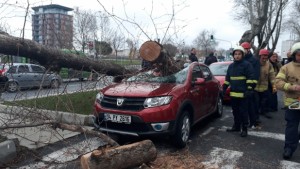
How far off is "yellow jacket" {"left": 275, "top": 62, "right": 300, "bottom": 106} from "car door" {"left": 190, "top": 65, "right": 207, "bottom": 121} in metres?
1.51

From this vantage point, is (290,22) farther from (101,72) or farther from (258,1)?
(101,72)

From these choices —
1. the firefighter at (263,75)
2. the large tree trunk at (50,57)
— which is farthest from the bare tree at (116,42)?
the firefighter at (263,75)

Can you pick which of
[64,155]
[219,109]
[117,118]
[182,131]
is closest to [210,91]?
[219,109]

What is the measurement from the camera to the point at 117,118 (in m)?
4.92

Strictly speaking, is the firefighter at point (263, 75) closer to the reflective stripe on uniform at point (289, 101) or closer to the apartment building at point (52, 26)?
the reflective stripe on uniform at point (289, 101)

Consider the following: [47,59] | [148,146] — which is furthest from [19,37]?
[148,146]

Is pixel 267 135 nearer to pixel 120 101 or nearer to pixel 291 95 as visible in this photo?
pixel 291 95

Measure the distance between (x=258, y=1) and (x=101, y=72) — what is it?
19315mm

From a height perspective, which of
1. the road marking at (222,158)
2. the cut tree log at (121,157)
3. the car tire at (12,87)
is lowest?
the road marking at (222,158)

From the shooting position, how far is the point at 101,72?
6750mm

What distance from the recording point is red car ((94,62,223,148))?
15.7 ft

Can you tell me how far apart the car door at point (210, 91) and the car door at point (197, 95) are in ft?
0.68

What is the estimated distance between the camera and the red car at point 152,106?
479 centimetres

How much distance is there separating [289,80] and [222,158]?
1.65m
